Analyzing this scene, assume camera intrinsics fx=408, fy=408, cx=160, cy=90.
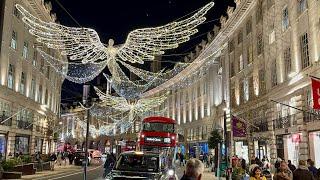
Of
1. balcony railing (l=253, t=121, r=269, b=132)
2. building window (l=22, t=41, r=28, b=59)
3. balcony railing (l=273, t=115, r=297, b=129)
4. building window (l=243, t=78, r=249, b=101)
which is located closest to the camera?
balcony railing (l=273, t=115, r=297, b=129)

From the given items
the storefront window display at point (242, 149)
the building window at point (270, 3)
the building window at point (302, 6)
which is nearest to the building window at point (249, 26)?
the building window at point (270, 3)

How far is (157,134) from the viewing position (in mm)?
30484

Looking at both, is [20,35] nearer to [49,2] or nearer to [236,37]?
[49,2]

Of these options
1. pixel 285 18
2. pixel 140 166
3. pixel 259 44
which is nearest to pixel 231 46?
pixel 259 44

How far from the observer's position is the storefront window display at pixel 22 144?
41591 mm

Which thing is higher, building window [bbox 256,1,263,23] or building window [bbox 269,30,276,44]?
building window [bbox 256,1,263,23]

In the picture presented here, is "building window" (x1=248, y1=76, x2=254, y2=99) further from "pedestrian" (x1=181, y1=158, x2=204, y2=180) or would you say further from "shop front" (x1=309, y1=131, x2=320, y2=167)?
"pedestrian" (x1=181, y1=158, x2=204, y2=180)

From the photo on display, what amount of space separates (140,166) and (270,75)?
2081cm

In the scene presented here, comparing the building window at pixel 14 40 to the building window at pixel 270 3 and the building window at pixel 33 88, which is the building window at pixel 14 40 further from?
the building window at pixel 270 3

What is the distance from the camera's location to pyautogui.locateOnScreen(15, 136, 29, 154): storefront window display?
136ft

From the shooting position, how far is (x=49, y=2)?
54719 mm

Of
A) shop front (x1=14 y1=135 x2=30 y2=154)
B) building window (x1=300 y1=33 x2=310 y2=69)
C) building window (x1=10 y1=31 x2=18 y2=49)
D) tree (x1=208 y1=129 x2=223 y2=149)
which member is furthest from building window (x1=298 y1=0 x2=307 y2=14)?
shop front (x1=14 y1=135 x2=30 y2=154)

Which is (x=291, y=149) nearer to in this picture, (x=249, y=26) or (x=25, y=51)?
(x=249, y=26)

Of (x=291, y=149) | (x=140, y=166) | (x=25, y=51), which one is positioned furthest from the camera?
(x=25, y=51)
